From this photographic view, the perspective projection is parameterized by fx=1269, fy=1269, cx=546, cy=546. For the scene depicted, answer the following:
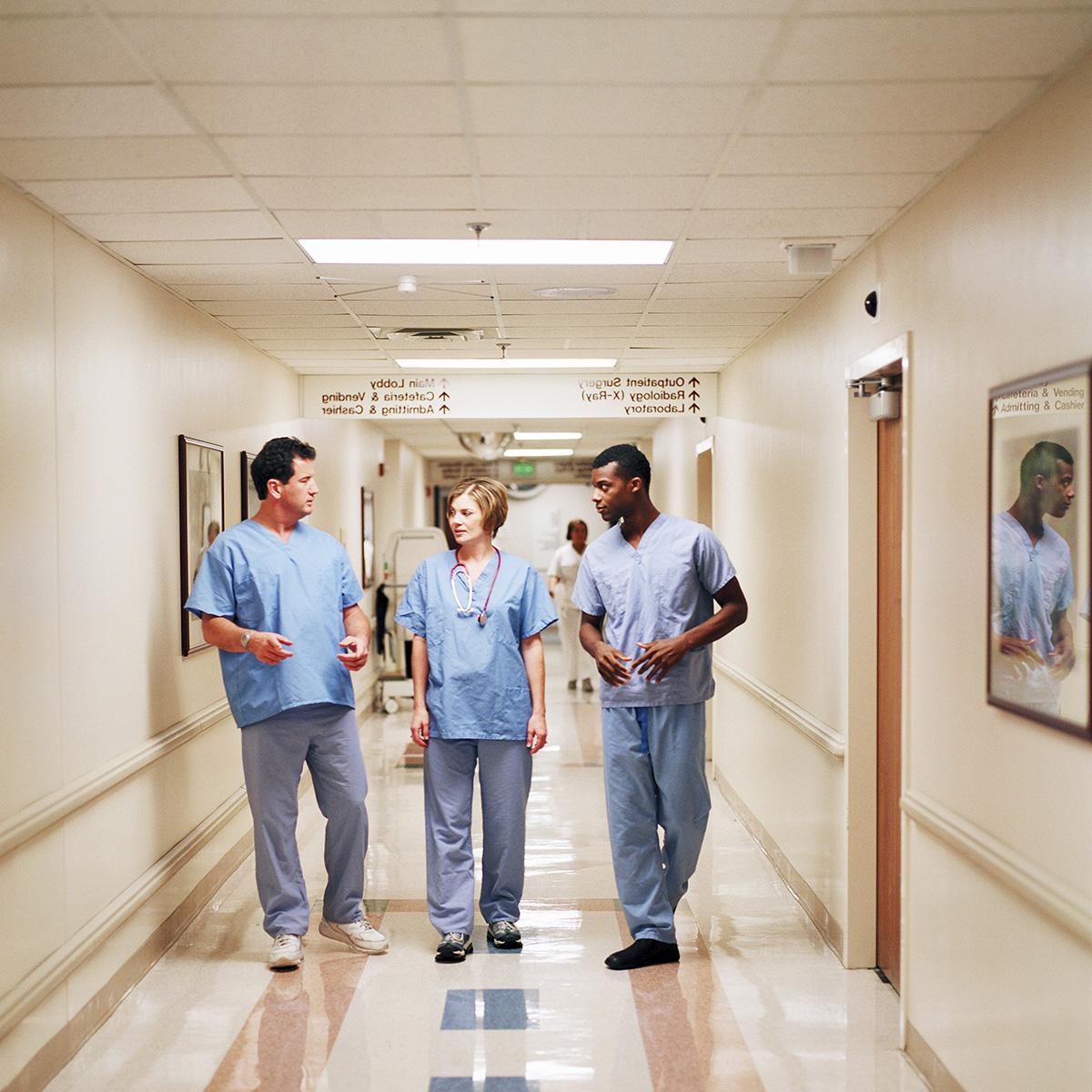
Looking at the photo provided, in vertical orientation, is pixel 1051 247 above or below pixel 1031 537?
above

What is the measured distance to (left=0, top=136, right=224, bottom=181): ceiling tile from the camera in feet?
9.67

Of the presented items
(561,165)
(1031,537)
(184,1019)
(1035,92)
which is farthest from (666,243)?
(184,1019)

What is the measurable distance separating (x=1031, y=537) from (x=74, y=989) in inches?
108

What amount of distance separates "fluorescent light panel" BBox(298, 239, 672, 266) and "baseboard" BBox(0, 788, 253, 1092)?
215cm

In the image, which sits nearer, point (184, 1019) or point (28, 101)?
point (28, 101)

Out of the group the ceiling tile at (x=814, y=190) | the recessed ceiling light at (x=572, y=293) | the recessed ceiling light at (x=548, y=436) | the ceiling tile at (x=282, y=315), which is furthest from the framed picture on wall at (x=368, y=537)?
the ceiling tile at (x=814, y=190)

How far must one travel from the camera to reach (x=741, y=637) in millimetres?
6523

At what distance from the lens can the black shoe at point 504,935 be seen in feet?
14.2

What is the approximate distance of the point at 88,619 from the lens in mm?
3756

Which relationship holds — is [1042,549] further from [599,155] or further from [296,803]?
[296,803]

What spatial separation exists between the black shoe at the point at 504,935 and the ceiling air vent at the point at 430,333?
8.74ft

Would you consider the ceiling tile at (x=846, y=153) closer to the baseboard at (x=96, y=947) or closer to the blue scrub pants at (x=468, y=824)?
the blue scrub pants at (x=468, y=824)

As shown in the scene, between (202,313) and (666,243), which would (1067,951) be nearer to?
(666,243)

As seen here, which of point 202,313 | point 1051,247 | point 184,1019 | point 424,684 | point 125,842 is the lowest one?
point 184,1019
